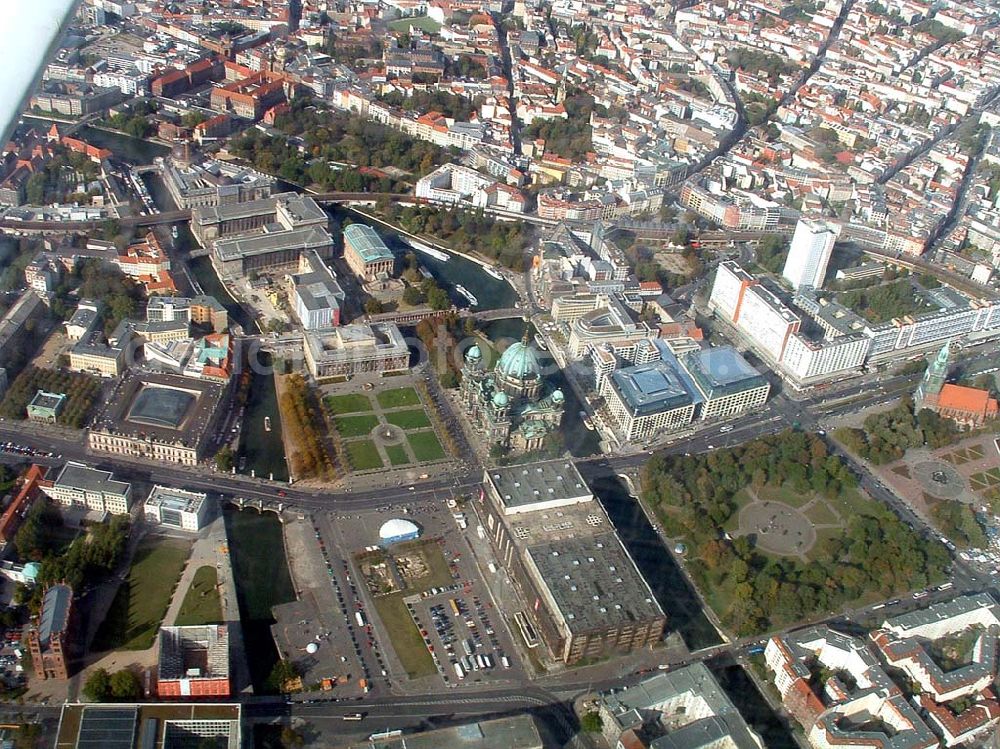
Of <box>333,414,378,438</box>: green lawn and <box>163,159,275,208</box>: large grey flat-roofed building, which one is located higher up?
<box>163,159,275,208</box>: large grey flat-roofed building

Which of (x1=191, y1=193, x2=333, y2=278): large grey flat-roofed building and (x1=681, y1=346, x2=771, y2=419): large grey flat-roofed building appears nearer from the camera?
(x1=681, y1=346, x2=771, y2=419): large grey flat-roofed building

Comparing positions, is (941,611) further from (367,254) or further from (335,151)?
(335,151)

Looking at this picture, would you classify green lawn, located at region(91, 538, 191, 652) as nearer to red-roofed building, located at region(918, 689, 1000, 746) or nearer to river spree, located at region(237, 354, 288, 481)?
river spree, located at region(237, 354, 288, 481)

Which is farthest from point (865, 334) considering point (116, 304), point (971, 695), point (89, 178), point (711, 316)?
point (89, 178)

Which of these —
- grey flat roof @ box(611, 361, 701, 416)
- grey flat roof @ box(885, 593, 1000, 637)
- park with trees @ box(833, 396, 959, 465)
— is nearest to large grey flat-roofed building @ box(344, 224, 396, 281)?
grey flat roof @ box(611, 361, 701, 416)

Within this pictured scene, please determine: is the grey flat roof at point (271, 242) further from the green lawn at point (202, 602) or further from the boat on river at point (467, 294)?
the green lawn at point (202, 602)

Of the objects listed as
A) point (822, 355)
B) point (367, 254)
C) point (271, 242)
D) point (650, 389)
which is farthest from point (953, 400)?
point (271, 242)

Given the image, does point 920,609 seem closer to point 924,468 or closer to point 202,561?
point 924,468
